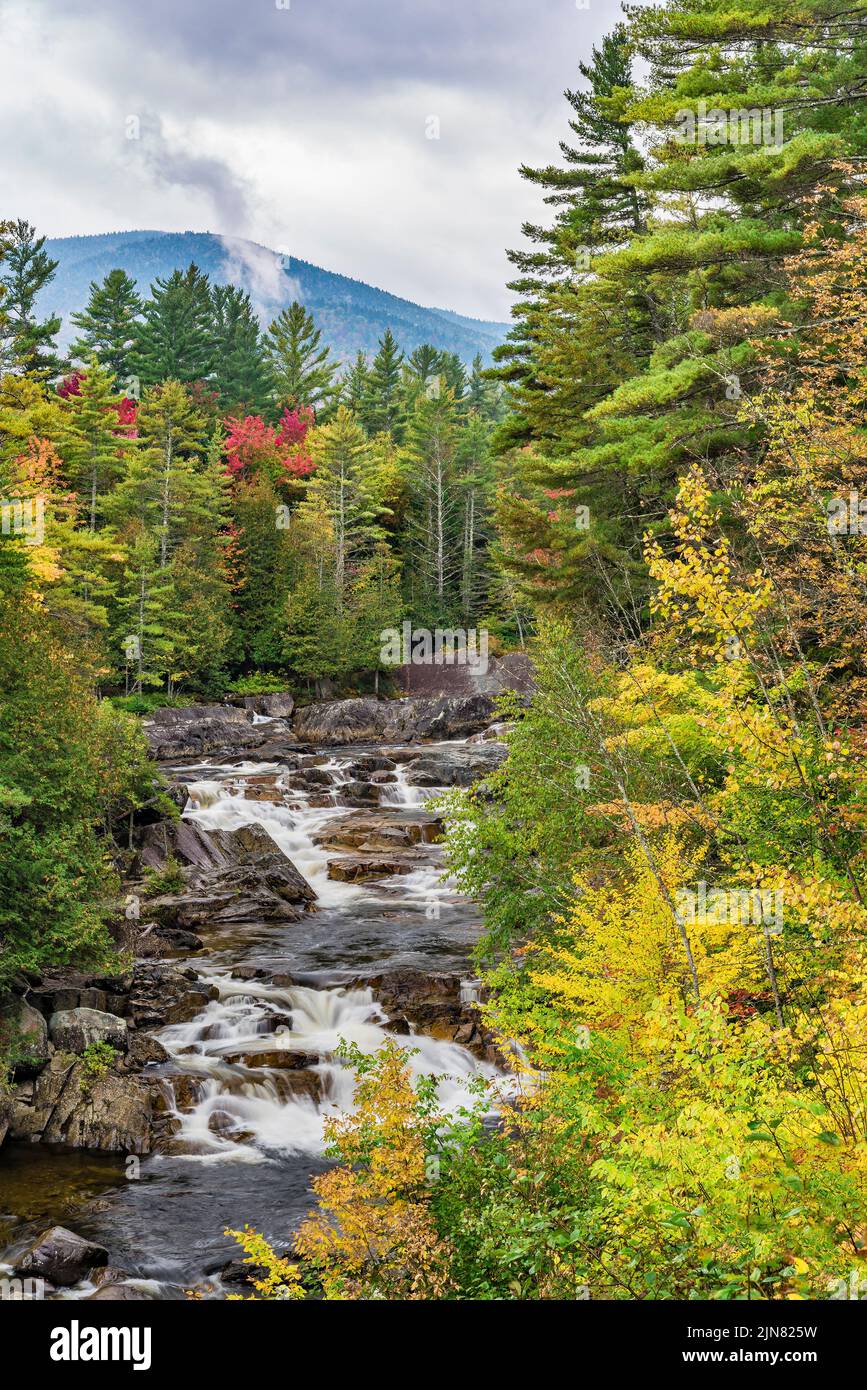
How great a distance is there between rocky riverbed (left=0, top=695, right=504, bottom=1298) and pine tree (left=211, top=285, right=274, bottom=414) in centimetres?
4576

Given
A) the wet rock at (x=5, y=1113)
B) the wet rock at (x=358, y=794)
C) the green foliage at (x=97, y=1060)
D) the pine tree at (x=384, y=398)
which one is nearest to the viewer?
the wet rock at (x=5, y=1113)

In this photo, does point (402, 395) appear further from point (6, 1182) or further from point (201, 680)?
point (6, 1182)

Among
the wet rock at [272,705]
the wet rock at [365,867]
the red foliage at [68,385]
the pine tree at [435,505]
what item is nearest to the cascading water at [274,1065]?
the wet rock at [365,867]

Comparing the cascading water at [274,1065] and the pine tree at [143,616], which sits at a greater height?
the pine tree at [143,616]

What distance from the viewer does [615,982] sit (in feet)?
28.7

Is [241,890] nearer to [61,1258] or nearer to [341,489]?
[61,1258]

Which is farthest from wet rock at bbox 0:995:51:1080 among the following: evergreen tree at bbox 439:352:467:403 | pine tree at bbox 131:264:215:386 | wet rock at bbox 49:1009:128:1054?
evergreen tree at bbox 439:352:467:403

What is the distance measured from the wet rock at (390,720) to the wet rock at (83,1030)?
86.7 feet

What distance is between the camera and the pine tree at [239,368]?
6519 cm

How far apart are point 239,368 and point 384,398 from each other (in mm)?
11312

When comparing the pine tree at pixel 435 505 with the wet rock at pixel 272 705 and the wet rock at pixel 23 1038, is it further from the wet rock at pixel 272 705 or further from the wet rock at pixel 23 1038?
the wet rock at pixel 23 1038

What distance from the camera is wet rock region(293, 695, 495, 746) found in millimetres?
40188

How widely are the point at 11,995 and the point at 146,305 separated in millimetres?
60047
